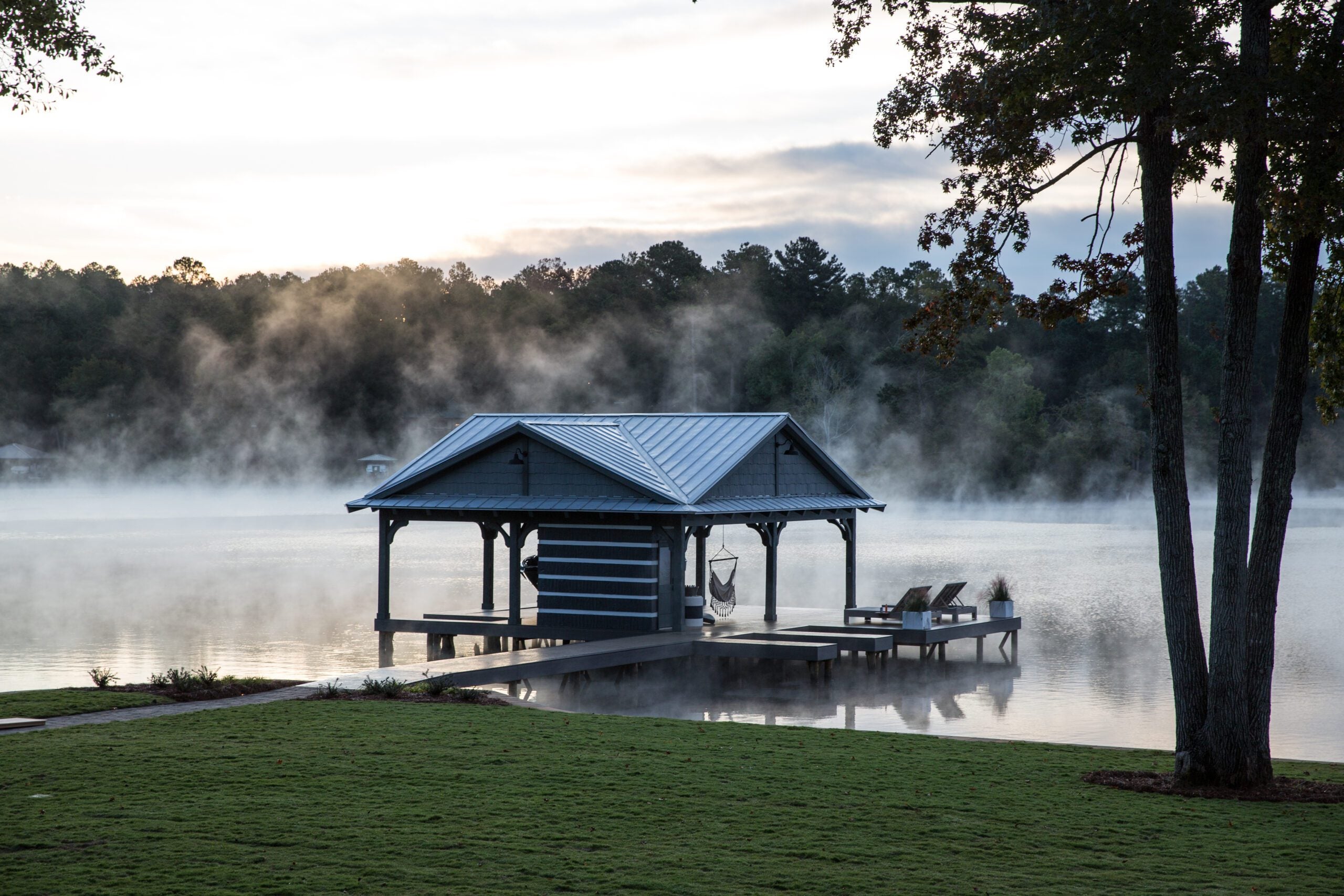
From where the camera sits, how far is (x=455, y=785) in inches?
382

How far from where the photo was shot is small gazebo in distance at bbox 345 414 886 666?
68.3 feet

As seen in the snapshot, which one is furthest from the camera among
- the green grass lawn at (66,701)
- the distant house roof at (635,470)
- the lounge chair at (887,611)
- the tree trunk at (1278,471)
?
the lounge chair at (887,611)

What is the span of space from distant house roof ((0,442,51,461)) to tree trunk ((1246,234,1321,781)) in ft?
231

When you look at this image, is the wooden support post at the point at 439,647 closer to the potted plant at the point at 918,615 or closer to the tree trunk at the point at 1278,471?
the potted plant at the point at 918,615

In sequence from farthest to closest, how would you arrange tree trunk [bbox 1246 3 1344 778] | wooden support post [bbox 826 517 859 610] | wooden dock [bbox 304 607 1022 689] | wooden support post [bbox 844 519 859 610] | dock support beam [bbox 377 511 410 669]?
wooden support post [bbox 826 517 859 610] < wooden support post [bbox 844 519 859 610] < dock support beam [bbox 377 511 410 669] < wooden dock [bbox 304 607 1022 689] < tree trunk [bbox 1246 3 1344 778]

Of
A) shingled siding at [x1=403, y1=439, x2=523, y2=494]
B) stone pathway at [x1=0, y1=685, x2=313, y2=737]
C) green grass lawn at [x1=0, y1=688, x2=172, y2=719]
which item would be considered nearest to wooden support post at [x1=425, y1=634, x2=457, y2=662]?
shingled siding at [x1=403, y1=439, x2=523, y2=494]

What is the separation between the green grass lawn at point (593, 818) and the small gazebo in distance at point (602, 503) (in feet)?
27.8

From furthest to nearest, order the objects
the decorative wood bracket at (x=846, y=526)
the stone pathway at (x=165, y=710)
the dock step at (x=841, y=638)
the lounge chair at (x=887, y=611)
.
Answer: the decorative wood bracket at (x=846, y=526)
the lounge chair at (x=887, y=611)
the dock step at (x=841, y=638)
the stone pathway at (x=165, y=710)

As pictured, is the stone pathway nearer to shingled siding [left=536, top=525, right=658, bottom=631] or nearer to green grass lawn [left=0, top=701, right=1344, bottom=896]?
green grass lawn [left=0, top=701, right=1344, bottom=896]

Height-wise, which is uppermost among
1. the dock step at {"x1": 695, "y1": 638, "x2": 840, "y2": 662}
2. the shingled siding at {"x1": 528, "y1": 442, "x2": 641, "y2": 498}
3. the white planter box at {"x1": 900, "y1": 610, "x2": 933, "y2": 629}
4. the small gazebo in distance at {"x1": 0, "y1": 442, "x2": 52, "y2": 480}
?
the small gazebo in distance at {"x1": 0, "y1": 442, "x2": 52, "y2": 480}

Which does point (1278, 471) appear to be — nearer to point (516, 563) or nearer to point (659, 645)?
point (659, 645)

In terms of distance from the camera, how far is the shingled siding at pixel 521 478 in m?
21.1

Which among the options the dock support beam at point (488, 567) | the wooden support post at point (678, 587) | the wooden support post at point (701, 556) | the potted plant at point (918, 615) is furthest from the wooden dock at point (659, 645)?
the dock support beam at point (488, 567)

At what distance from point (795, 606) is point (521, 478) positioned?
8.66 metres
